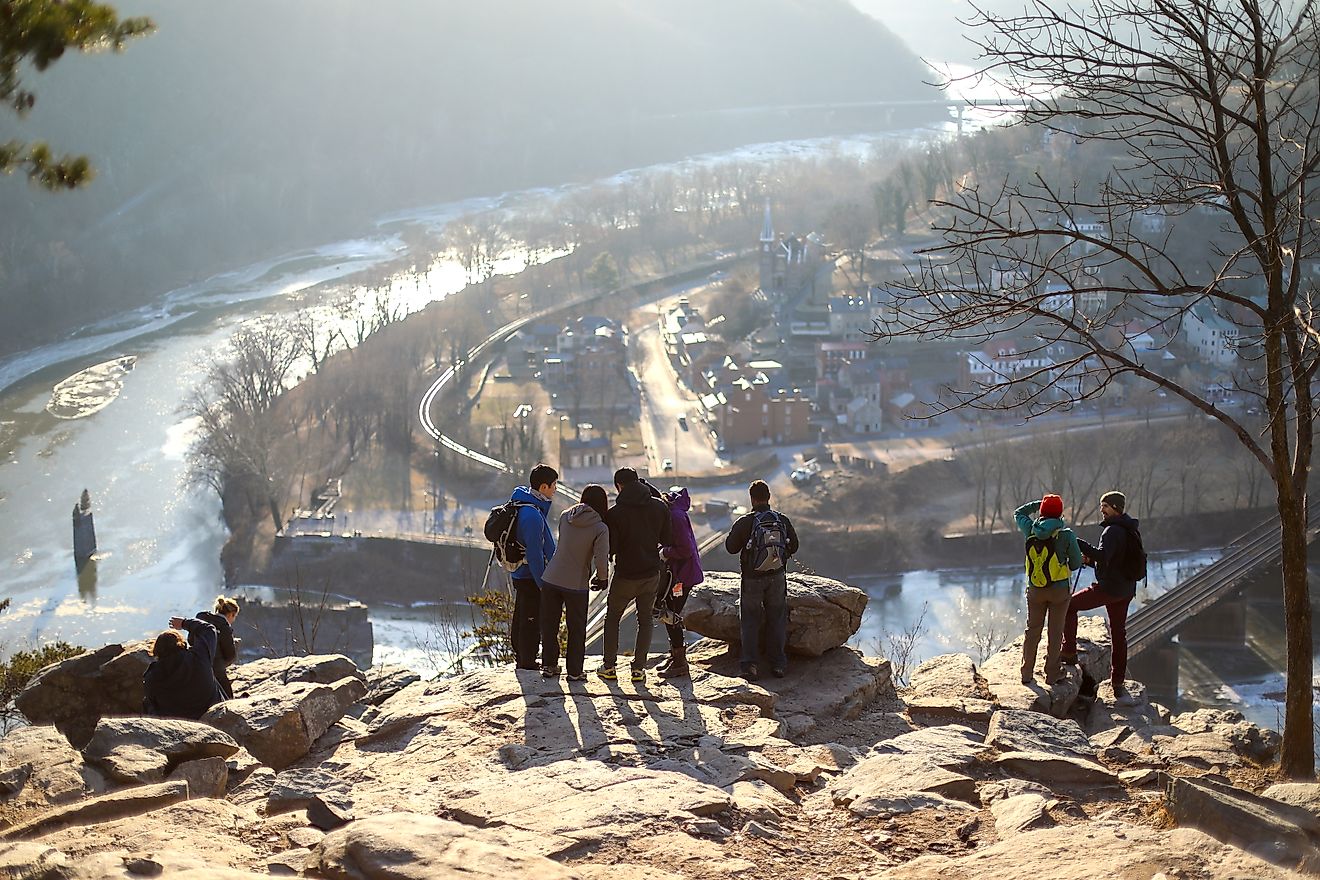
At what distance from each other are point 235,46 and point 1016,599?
83320 mm

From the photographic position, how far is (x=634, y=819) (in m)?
4.84

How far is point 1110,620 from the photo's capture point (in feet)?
23.5

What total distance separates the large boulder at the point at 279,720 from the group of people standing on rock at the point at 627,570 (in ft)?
3.67

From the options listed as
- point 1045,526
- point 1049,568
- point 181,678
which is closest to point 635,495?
point 1045,526

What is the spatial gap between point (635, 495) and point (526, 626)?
3.64 ft

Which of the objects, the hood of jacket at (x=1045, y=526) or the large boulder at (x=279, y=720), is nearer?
the large boulder at (x=279, y=720)

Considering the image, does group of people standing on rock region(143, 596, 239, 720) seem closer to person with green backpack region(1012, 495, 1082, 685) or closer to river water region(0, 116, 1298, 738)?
person with green backpack region(1012, 495, 1082, 685)

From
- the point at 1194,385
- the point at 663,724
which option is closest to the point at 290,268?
the point at 1194,385

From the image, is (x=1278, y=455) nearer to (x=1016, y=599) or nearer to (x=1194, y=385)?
(x=1016, y=599)

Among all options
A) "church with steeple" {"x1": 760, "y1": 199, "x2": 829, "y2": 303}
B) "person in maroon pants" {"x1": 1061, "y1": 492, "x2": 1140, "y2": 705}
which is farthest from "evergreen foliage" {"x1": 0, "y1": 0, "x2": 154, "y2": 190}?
"church with steeple" {"x1": 760, "y1": 199, "x2": 829, "y2": 303}

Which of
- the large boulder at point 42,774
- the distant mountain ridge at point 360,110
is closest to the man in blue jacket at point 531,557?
the large boulder at point 42,774

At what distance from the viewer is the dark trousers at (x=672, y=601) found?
23.7ft

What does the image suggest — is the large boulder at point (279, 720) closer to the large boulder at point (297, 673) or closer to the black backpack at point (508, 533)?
the large boulder at point (297, 673)

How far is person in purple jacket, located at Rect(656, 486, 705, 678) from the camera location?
7.05 meters
